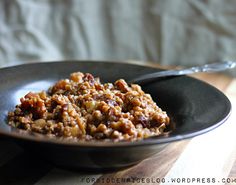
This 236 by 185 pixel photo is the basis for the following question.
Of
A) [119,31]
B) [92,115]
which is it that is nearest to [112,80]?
[92,115]

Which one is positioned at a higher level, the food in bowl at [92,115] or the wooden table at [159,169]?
the food in bowl at [92,115]

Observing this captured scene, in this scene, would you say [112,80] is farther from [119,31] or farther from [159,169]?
[119,31]

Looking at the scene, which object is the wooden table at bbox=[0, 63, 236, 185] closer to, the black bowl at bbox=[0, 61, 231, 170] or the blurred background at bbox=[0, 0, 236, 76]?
the black bowl at bbox=[0, 61, 231, 170]

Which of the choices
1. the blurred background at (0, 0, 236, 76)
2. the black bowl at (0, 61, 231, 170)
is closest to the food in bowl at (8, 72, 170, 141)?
the black bowl at (0, 61, 231, 170)

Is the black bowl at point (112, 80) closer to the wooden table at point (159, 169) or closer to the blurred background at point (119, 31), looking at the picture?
the wooden table at point (159, 169)

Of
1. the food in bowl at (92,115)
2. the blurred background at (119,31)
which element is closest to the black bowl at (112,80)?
the food in bowl at (92,115)

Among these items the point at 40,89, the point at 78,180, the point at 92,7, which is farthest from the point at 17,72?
the point at 92,7
